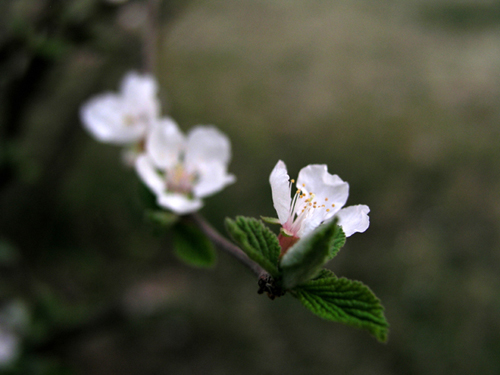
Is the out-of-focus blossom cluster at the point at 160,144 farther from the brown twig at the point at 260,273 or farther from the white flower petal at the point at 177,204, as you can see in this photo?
the brown twig at the point at 260,273

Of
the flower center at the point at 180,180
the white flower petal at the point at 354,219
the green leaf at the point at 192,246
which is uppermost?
the white flower petal at the point at 354,219

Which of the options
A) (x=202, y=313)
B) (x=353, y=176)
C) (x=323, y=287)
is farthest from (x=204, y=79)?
(x=323, y=287)

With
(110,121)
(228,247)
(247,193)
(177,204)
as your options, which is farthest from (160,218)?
(247,193)

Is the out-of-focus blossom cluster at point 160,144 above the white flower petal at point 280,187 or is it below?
below

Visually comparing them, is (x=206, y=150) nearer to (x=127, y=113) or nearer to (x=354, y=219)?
(x=127, y=113)

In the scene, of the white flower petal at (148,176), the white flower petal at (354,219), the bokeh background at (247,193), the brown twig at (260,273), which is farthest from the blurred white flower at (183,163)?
the bokeh background at (247,193)

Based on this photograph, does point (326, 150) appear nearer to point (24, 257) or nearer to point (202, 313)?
point (202, 313)
